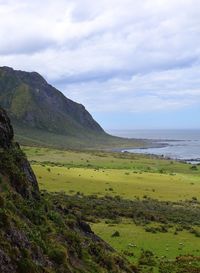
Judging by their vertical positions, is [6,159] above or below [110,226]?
above

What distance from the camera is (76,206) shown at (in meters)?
49.2

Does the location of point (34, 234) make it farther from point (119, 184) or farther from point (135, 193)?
point (119, 184)

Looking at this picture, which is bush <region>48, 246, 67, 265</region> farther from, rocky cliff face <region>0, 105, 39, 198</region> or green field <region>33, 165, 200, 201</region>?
green field <region>33, 165, 200, 201</region>

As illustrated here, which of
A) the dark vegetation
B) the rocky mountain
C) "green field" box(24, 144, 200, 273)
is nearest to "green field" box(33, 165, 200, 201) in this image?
"green field" box(24, 144, 200, 273)

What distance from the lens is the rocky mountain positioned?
17000 mm

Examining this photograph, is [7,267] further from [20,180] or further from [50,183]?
[50,183]

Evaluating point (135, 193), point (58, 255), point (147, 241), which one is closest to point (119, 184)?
point (135, 193)

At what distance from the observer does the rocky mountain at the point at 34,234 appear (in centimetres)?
1700

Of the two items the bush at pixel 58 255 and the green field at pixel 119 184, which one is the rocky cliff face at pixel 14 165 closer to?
the bush at pixel 58 255

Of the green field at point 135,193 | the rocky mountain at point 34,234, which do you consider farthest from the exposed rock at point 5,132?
the green field at point 135,193

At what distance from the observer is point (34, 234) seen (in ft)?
62.6

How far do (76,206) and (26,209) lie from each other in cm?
2829

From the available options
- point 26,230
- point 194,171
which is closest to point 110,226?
point 26,230

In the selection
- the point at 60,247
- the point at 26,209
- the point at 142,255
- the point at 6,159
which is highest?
the point at 6,159
